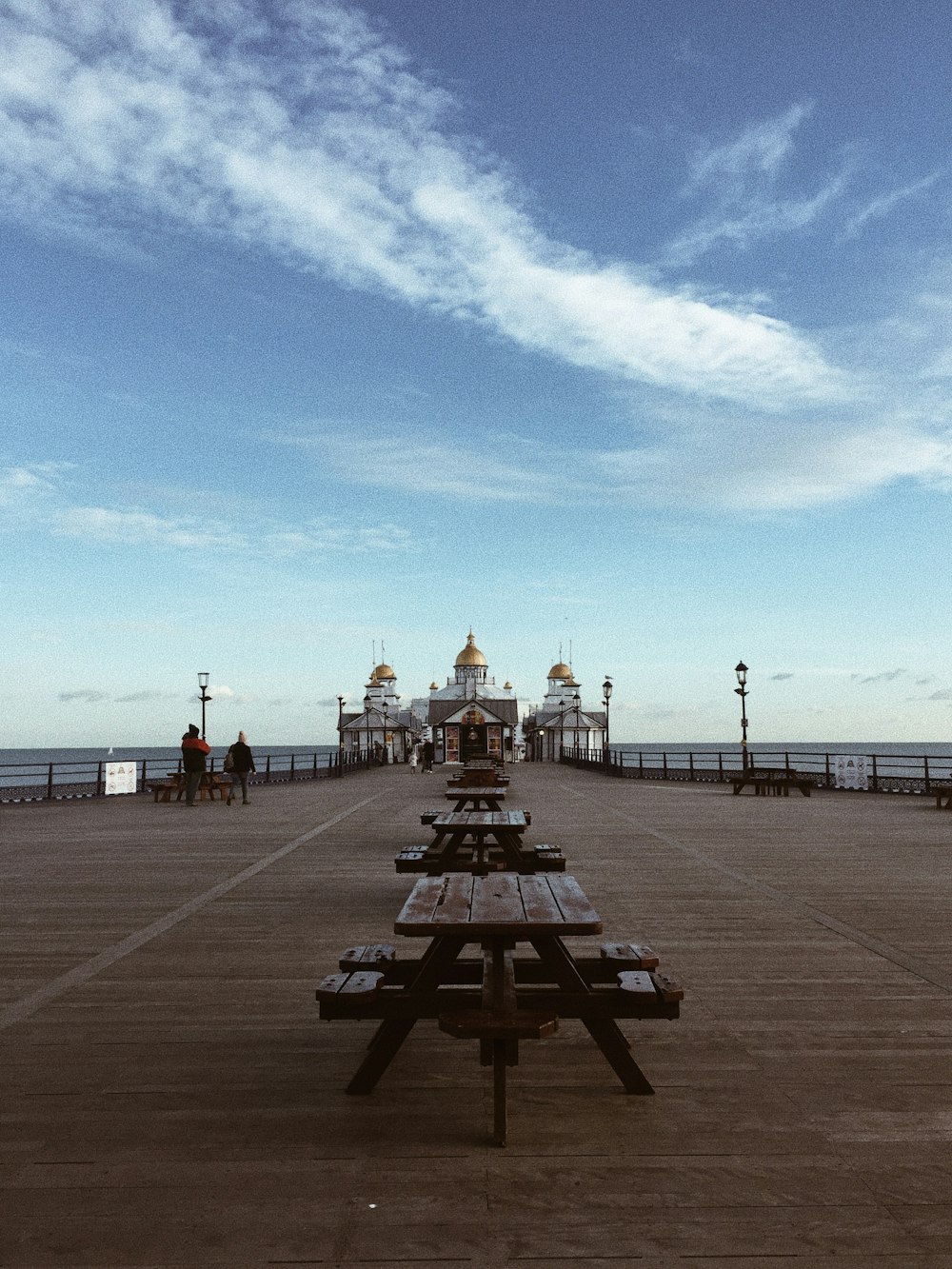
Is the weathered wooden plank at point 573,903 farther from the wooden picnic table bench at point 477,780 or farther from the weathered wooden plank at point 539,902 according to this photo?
the wooden picnic table bench at point 477,780

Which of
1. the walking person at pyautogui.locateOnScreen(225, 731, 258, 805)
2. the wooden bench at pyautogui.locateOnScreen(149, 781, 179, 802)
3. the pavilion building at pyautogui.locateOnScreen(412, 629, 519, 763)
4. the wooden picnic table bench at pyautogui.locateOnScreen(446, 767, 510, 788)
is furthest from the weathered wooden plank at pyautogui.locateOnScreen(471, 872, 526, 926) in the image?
the pavilion building at pyautogui.locateOnScreen(412, 629, 519, 763)

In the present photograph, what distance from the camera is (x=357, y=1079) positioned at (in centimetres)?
392

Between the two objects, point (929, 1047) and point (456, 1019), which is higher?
point (456, 1019)

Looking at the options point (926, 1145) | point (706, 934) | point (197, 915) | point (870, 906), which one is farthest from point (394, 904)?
point (926, 1145)

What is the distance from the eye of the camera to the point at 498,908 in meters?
4.04

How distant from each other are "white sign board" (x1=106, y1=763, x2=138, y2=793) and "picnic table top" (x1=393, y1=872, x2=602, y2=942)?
20.0 m

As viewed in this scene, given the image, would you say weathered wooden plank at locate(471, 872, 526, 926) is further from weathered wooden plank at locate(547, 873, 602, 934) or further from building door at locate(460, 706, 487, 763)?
building door at locate(460, 706, 487, 763)

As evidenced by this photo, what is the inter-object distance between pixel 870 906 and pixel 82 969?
19.9ft

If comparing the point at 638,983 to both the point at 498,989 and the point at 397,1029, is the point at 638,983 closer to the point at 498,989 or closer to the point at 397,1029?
the point at 498,989

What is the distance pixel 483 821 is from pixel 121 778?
57.4ft

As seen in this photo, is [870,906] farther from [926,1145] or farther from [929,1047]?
[926,1145]

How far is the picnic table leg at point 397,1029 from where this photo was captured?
152 inches

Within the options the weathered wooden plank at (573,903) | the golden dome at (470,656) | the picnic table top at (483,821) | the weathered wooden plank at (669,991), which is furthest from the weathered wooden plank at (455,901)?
the golden dome at (470,656)

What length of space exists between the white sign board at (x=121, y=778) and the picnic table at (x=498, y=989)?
20.4 m
